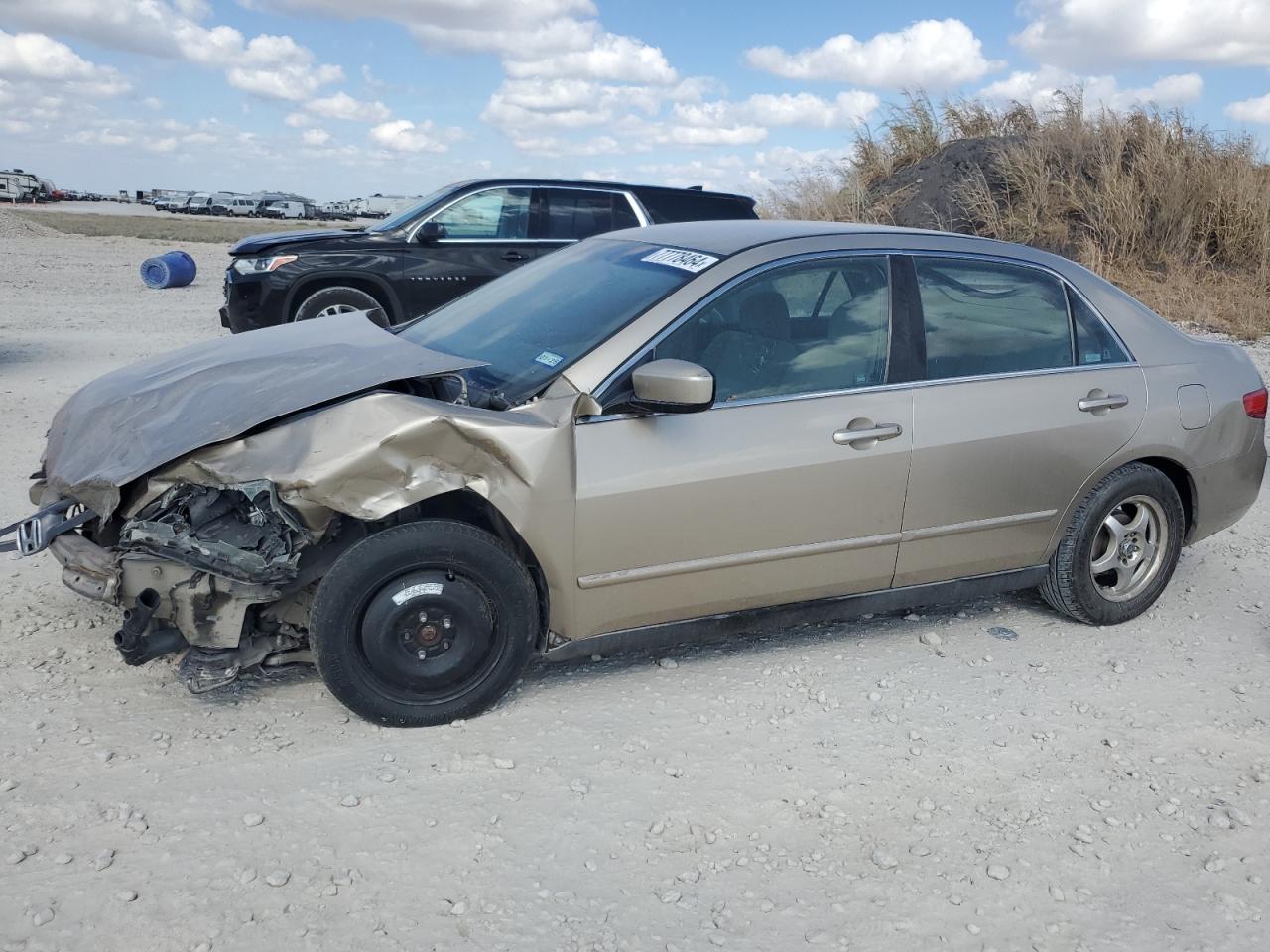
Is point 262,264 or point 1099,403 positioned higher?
point 262,264

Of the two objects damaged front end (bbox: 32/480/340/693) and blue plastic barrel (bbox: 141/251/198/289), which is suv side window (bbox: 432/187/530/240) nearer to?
damaged front end (bbox: 32/480/340/693)

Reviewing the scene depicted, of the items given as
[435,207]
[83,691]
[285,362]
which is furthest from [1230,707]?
[435,207]

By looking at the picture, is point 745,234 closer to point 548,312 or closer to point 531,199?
point 548,312

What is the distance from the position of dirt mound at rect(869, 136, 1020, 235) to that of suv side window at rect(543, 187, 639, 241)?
29.9 feet

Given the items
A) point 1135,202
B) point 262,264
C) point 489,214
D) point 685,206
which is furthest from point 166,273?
point 1135,202

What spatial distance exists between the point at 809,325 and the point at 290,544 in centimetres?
200

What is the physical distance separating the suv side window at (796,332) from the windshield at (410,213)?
22.5ft

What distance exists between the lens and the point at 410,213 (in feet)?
34.4

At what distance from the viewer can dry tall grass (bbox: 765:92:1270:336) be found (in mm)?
16984

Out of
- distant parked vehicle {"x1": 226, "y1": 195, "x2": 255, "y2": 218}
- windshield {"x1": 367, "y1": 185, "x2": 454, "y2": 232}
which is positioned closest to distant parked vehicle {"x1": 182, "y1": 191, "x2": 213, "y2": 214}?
distant parked vehicle {"x1": 226, "y1": 195, "x2": 255, "y2": 218}

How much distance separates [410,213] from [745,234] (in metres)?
6.74

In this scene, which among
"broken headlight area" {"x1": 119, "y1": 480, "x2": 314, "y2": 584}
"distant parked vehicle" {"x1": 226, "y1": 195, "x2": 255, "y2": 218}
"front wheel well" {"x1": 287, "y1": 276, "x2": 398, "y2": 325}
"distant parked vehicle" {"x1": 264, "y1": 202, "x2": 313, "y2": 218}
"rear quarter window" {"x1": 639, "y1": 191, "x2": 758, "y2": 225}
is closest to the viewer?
"broken headlight area" {"x1": 119, "y1": 480, "x2": 314, "y2": 584}

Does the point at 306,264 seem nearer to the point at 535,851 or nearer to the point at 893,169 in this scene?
the point at 535,851

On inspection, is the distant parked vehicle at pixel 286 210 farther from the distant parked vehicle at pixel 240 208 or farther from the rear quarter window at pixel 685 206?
the rear quarter window at pixel 685 206
